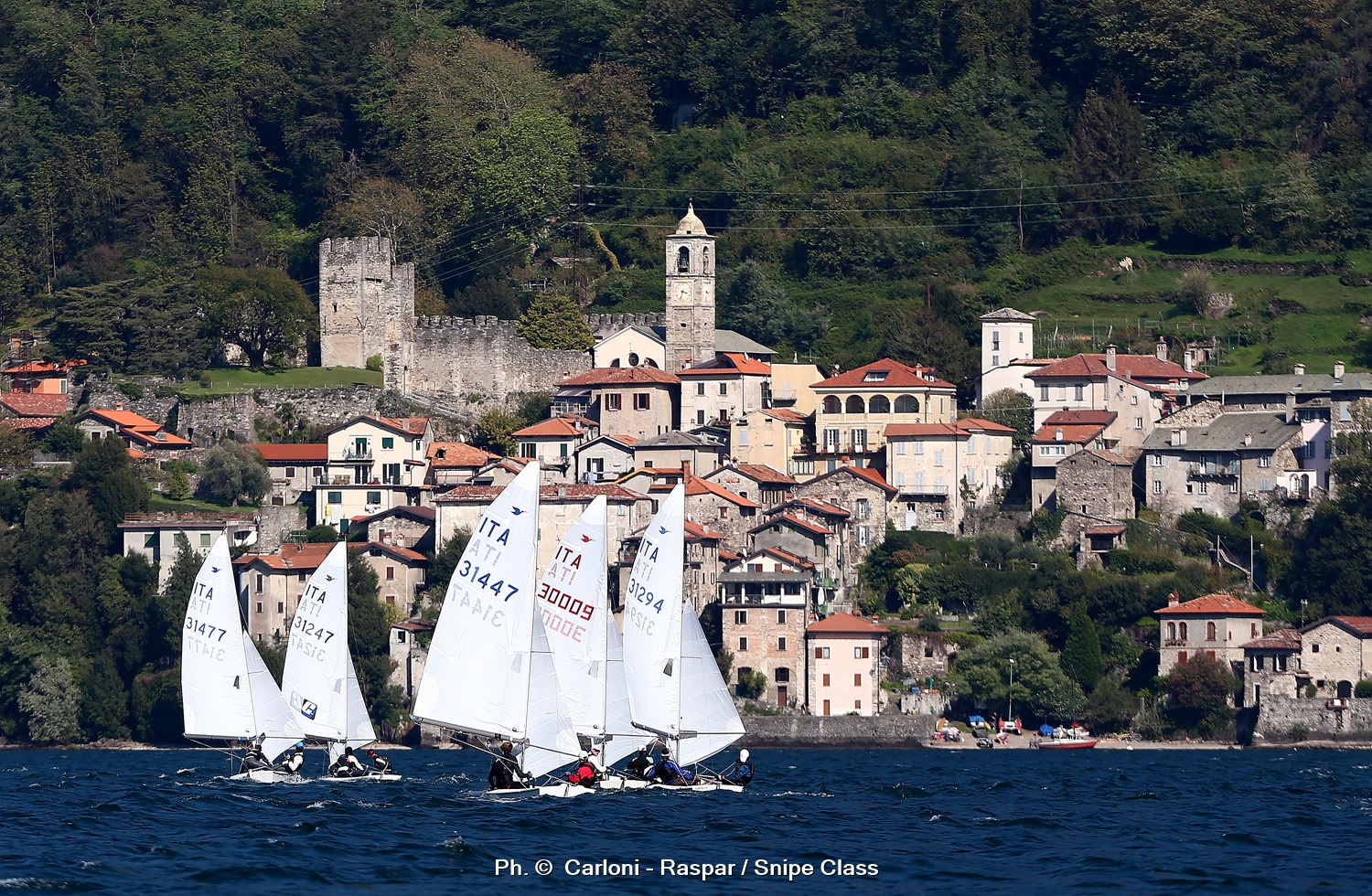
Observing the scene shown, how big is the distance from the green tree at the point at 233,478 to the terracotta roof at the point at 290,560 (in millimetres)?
4889

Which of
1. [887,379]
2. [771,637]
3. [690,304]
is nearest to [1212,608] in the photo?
[771,637]

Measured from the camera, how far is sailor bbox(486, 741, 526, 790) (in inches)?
2313

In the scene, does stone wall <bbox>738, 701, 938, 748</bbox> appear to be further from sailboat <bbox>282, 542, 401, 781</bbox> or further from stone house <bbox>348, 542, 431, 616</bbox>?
sailboat <bbox>282, 542, 401, 781</bbox>

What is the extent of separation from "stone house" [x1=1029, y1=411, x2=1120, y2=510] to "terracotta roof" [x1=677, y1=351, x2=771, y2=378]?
470 inches

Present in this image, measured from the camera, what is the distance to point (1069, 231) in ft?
411

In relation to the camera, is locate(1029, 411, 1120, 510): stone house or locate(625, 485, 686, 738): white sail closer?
locate(625, 485, 686, 738): white sail

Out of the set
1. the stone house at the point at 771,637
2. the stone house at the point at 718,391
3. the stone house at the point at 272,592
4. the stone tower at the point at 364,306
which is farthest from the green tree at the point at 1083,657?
the stone tower at the point at 364,306

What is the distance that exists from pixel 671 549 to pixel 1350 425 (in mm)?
47573

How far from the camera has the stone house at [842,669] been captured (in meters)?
94.4

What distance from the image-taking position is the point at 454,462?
10625 centimetres

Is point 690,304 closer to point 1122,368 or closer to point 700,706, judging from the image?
point 1122,368

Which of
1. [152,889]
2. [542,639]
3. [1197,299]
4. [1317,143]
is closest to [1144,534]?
[1197,299]

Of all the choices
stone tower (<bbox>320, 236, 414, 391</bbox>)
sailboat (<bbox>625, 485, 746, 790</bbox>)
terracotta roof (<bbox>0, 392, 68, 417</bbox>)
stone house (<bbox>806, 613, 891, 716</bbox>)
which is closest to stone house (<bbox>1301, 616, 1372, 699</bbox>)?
stone house (<bbox>806, 613, 891, 716</bbox>)

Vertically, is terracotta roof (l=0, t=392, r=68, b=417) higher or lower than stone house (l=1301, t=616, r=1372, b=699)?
higher
